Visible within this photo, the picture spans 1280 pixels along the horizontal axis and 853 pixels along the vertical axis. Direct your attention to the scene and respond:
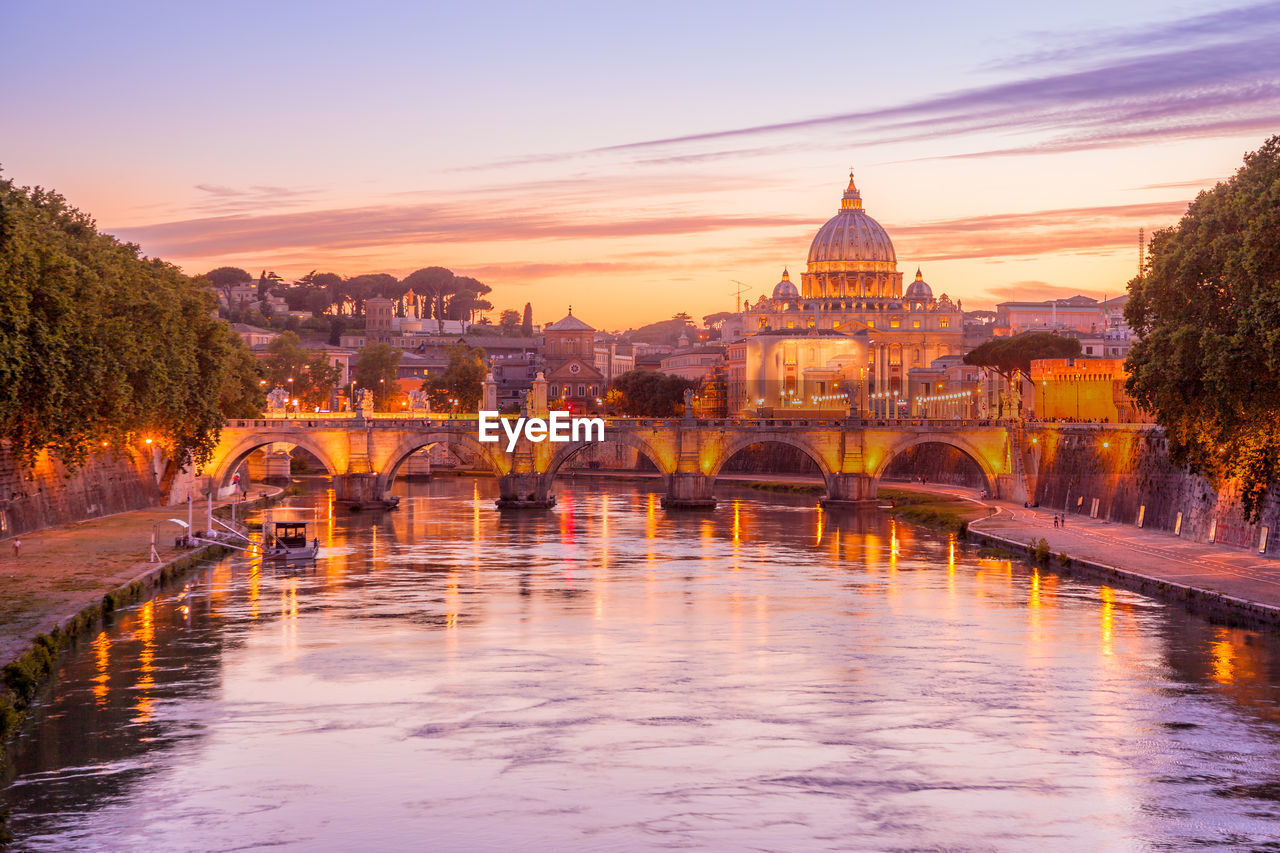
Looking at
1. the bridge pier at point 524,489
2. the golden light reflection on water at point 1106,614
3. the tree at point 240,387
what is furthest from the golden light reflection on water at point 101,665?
the bridge pier at point 524,489

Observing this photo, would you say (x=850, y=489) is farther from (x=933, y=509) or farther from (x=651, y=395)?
(x=651, y=395)

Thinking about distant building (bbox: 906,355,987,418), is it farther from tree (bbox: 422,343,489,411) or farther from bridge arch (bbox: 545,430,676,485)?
bridge arch (bbox: 545,430,676,485)

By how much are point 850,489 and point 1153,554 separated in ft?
141

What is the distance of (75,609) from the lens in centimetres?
4131

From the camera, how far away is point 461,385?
6166 inches

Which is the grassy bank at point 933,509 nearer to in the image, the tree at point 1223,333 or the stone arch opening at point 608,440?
the stone arch opening at point 608,440

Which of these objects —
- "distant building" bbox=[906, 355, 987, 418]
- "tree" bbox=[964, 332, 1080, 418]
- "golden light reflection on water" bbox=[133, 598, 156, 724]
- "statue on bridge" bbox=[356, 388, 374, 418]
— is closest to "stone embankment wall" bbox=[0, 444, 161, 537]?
"golden light reflection on water" bbox=[133, 598, 156, 724]

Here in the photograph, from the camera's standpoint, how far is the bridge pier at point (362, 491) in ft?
314

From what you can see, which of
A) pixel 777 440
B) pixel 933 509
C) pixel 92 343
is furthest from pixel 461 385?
pixel 92 343

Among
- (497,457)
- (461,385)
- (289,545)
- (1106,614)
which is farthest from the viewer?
(461,385)

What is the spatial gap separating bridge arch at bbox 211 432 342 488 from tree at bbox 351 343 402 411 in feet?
209

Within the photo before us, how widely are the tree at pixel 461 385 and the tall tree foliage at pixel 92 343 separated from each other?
69.3 m

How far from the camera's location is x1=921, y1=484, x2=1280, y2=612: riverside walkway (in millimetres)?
47469

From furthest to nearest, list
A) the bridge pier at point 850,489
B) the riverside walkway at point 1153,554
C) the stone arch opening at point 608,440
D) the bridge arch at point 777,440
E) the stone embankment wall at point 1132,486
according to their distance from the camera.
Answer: the bridge arch at point 777,440
the stone arch opening at point 608,440
the bridge pier at point 850,489
the stone embankment wall at point 1132,486
the riverside walkway at point 1153,554
